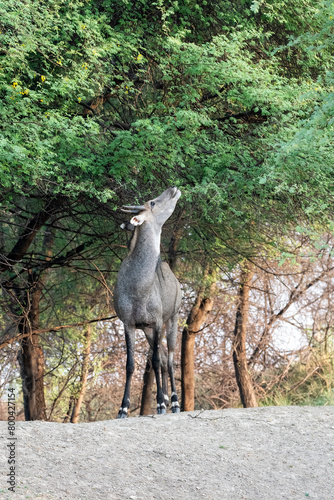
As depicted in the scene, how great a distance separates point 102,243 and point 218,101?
140 inches

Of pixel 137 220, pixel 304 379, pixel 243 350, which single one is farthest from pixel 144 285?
pixel 304 379

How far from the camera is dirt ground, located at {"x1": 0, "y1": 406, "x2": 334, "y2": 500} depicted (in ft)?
16.2

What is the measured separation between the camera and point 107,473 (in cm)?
518

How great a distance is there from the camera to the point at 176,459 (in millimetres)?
5719

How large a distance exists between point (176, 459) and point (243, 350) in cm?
935

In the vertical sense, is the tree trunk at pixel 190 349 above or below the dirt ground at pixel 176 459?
above

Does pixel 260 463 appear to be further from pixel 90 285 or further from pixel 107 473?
pixel 90 285

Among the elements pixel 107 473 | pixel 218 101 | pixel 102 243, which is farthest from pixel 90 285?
pixel 107 473

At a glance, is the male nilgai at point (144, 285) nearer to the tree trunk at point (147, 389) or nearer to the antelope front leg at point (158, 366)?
the antelope front leg at point (158, 366)

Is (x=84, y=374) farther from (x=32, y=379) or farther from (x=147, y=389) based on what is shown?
(x=32, y=379)

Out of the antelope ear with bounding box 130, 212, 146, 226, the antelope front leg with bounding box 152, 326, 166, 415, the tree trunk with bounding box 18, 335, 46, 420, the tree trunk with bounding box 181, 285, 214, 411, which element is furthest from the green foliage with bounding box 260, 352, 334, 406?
the antelope ear with bounding box 130, 212, 146, 226

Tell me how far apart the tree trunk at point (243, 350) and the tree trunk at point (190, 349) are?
112 cm

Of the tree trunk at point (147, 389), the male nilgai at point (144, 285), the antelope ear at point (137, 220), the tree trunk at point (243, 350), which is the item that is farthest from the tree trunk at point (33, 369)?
the tree trunk at point (243, 350)

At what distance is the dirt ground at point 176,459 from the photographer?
495cm
